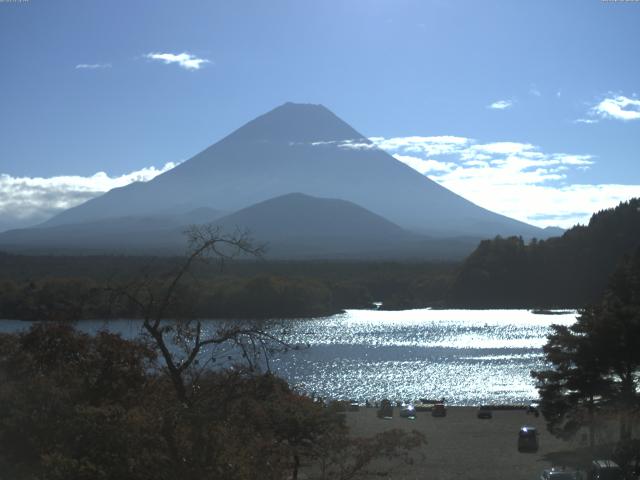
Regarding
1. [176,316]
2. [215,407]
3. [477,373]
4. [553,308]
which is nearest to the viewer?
[215,407]

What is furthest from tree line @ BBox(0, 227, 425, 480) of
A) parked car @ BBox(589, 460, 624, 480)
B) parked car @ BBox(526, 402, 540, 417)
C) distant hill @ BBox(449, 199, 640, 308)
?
distant hill @ BBox(449, 199, 640, 308)

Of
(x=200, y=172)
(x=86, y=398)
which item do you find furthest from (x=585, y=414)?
(x=200, y=172)

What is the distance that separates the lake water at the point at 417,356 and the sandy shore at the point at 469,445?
9.33 feet

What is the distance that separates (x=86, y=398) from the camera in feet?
19.4

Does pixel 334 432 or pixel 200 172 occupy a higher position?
pixel 200 172

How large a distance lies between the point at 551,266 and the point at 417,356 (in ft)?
75.4

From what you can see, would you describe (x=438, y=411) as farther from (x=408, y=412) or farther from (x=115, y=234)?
(x=115, y=234)

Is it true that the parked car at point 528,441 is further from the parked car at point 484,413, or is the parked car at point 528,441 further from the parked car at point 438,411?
the parked car at point 438,411

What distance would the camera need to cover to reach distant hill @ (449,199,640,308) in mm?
49062

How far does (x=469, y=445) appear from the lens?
592 inches

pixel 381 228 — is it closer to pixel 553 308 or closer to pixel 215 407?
pixel 553 308

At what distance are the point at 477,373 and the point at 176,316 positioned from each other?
23.1m

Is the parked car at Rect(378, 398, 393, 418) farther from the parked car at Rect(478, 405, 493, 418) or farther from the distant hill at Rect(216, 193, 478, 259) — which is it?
the distant hill at Rect(216, 193, 478, 259)

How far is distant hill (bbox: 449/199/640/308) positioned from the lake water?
3.68 meters
